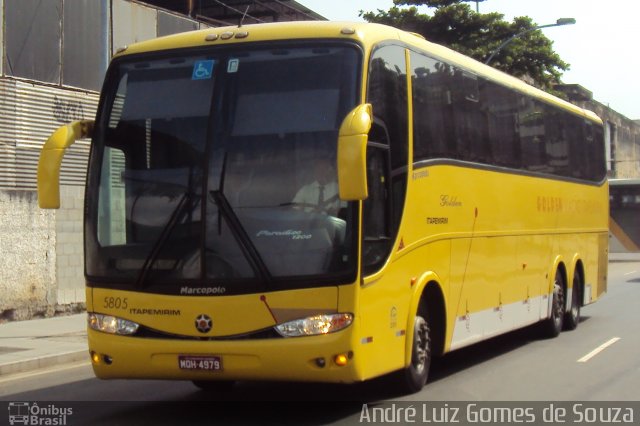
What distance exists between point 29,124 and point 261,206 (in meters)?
11.6

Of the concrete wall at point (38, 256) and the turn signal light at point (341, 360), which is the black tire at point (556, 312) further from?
the concrete wall at point (38, 256)

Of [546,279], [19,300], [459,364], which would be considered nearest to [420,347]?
[459,364]

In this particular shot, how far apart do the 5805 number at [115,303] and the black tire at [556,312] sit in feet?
28.0

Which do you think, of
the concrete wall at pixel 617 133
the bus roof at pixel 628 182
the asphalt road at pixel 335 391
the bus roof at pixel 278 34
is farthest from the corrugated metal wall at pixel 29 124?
the concrete wall at pixel 617 133

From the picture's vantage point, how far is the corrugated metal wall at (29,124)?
1831 cm

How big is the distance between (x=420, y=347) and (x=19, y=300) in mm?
10462

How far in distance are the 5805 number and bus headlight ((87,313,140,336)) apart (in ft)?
0.31

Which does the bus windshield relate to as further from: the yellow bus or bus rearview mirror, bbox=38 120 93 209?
bus rearview mirror, bbox=38 120 93 209

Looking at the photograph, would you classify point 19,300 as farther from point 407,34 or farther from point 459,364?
point 407,34

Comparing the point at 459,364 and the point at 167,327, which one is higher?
the point at 167,327

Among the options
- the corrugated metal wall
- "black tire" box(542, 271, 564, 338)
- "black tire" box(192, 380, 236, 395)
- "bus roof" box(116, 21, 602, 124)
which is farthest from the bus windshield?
the corrugated metal wall

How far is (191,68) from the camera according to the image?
358 inches

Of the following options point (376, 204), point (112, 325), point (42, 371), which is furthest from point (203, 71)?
point (42, 371)

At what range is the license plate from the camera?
841 centimetres
